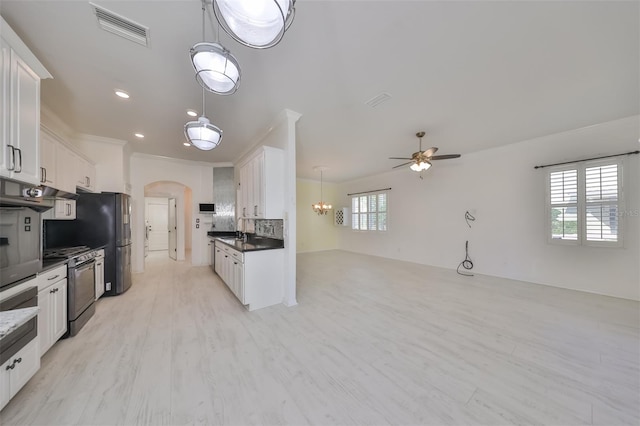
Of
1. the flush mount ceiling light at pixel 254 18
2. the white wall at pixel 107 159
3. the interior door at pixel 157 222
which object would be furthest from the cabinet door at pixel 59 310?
the interior door at pixel 157 222

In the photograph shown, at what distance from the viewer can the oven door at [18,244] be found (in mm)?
1649

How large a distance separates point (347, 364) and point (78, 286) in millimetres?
3295

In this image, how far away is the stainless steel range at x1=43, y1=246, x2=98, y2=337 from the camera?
2.46m

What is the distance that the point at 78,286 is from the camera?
102 inches

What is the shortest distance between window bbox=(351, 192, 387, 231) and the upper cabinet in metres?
7.36

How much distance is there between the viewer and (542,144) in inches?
170

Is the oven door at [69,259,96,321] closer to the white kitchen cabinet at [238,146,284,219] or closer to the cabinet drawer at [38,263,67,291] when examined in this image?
the cabinet drawer at [38,263,67,291]

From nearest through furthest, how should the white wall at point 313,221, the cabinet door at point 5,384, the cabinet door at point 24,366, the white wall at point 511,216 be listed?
1. the cabinet door at point 5,384
2. the cabinet door at point 24,366
3. the white wall at point 511,216
4. the white wall at point 313,221

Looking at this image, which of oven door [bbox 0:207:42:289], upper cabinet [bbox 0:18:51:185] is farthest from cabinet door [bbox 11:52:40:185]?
oven door [bbox 0:207:42:289]

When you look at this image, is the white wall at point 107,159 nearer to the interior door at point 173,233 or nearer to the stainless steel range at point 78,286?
the stainless steel range at point 78,286

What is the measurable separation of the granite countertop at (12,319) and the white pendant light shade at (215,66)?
5.92 feet

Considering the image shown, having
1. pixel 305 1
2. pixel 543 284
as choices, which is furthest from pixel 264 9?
pixel 543 284

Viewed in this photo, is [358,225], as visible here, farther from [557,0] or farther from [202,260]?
[557,0]

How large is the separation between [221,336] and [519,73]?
4585 millimetres
